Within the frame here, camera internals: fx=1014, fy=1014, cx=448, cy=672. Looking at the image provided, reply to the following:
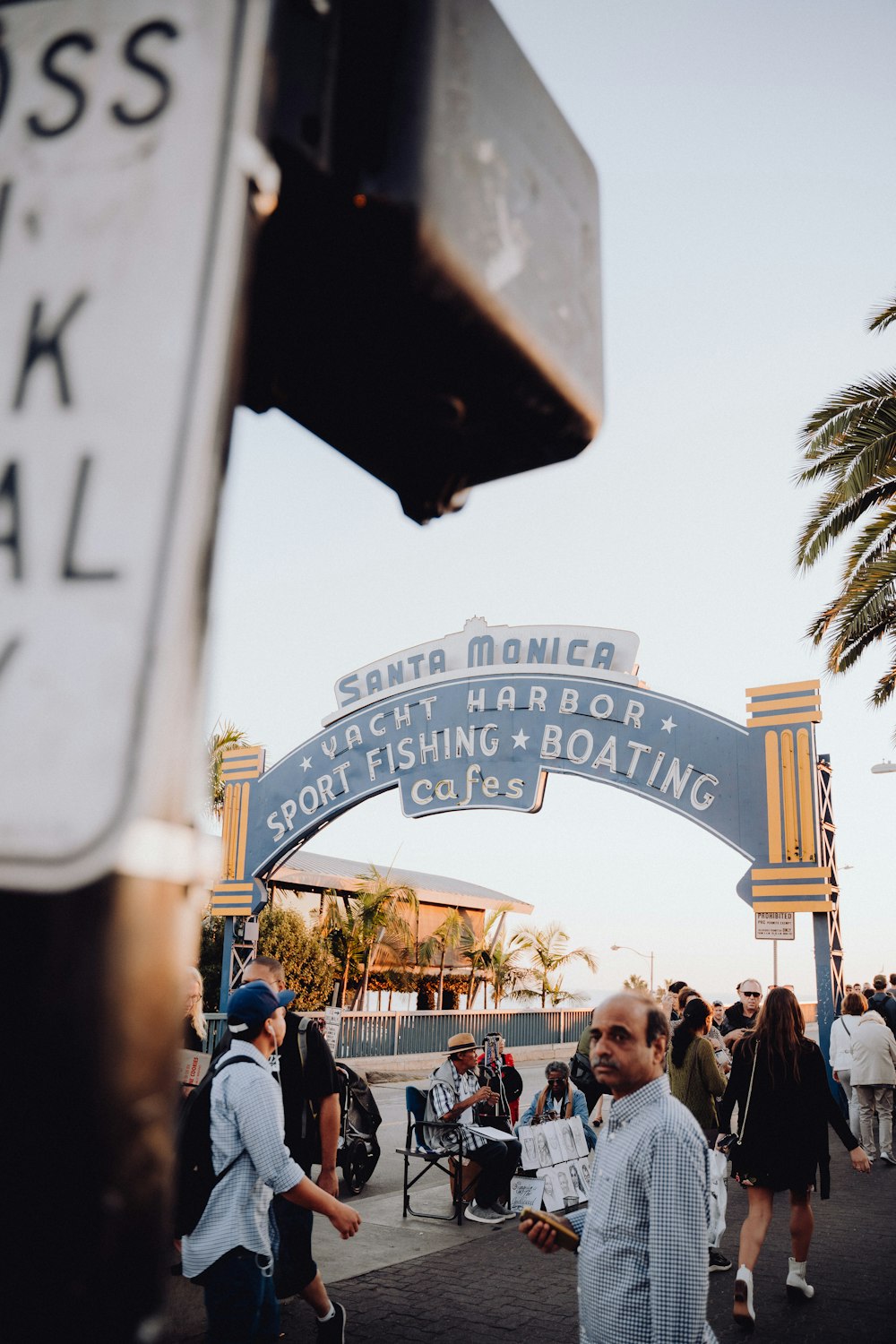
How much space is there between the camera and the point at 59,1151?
0.73 metres

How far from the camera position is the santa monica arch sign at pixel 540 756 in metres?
12.6

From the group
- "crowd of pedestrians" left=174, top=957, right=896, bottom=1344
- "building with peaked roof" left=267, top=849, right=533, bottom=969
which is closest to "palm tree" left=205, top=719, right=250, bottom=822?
"building with peaked roof" left=267, top=849, right=533, bottom=969

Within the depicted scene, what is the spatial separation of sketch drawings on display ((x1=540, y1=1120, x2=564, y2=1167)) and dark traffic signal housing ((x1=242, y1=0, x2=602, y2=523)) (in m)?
6.17

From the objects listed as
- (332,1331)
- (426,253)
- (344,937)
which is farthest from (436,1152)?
(344,937)

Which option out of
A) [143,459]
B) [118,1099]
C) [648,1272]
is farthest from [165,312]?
[648,1272]

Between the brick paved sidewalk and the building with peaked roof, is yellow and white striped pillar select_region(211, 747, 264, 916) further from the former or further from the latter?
the brick paved sidewalk

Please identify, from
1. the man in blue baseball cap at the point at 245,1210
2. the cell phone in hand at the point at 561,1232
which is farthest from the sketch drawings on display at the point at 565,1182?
the cell phone in hand at the point at 561,1232

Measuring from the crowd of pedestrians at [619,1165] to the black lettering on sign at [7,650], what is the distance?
2.60 metres

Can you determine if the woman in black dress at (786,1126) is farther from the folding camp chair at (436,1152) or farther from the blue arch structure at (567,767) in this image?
the blue arch structure at (567,767)

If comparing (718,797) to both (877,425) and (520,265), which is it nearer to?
(877,425)

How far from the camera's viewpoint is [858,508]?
13422mm

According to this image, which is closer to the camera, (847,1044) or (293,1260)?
(293,1260)

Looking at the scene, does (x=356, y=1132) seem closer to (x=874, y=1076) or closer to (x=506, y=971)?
(x=874, y=1076)

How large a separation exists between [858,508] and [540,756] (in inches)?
211
